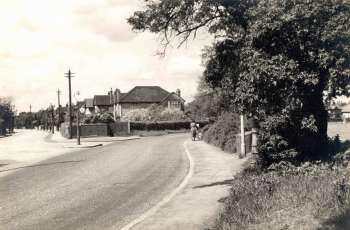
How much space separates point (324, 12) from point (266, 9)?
5.42ft

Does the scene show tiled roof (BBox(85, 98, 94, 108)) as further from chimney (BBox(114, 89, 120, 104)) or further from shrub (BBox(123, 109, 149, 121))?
shrub (BBox(123, 109, 149, 121))

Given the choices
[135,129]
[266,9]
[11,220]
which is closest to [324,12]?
[266,9]

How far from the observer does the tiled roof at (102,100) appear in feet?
457

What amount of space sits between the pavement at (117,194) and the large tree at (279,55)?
112 inches

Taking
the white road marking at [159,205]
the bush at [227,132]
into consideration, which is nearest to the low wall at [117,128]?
the bush at [227,132]

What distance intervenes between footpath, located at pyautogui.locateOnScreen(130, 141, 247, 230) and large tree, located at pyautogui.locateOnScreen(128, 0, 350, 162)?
2.40 m

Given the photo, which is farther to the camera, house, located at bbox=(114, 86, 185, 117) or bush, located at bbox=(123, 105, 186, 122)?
house, located at bbox=(114, 86, 185, 117)

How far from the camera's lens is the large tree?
46.5 ft

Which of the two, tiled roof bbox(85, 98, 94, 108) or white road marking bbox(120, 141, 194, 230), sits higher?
tiled roof bbox(85, 98, 94, 108)

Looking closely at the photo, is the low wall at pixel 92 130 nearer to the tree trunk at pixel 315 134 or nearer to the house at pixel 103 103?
the tree trunk at pixel 315 134

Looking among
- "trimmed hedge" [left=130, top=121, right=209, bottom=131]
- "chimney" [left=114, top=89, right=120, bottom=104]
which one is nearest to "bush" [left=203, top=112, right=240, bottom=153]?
"trimmed hedge" [left=130, top=121, right=209, bottom=131]

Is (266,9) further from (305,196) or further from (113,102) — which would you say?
(113,102)

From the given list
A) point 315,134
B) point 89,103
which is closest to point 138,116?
point 89,103

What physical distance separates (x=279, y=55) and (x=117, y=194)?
654 cm
